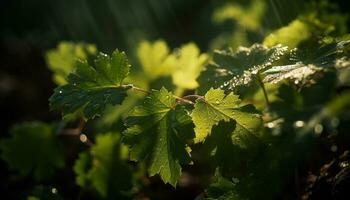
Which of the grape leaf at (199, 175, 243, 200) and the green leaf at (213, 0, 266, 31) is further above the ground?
the green leaf at (213, 0, 266, 31)

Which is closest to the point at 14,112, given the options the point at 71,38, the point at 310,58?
the point at 71,38

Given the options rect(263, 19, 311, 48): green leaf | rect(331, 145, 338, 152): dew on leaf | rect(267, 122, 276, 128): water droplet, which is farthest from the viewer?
rect(263, 19, 311, 48): green leaf

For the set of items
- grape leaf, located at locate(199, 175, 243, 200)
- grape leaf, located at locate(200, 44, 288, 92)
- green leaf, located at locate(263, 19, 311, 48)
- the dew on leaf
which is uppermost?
green leaf, located at locate(263, 19, 311, 48)

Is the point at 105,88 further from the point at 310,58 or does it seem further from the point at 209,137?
the point at 310,58

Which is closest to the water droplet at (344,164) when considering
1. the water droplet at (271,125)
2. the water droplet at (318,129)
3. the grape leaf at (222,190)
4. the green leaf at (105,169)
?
the water droplet at (271,125)

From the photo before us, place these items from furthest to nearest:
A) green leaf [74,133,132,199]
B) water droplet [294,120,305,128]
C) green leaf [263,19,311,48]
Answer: green leaf [74,133,132,199] < green leaf [263,19,311,48] < water droplet [294,120,305,128]

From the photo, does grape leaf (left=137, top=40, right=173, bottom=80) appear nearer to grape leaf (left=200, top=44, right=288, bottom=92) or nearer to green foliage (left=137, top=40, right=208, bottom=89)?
green foliage (left=137, top=40, right=208, bottom=89)

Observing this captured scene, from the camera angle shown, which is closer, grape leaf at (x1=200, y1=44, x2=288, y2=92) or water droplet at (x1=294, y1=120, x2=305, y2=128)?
water droplet at (x1=294, y1=120, x2=305, y2=128)

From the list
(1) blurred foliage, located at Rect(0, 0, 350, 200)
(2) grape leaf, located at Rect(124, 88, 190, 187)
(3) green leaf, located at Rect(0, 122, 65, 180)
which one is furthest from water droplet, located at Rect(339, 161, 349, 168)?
(3) green leaf, located at Rect(0, 122, 65, 180)
